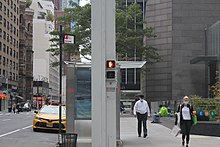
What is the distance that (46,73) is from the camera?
134750 mm

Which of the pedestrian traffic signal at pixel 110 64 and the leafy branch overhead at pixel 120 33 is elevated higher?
the leafy branch overhead at pixel 120 33

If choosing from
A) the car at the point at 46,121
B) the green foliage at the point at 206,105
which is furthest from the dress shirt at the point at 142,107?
the green foliage at the point at 206,105

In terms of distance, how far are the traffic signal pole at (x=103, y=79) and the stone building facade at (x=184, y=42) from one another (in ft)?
113

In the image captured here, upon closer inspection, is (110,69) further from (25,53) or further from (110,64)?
(25,53)

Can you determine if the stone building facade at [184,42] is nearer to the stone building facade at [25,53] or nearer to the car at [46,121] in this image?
the car at [46,121]

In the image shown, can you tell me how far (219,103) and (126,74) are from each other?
137ft

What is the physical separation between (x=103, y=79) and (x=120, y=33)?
35.0m

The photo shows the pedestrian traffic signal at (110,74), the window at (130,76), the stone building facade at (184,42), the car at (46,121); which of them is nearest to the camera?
the pedestrian traffic signal at (110,74)

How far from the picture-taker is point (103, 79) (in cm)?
1042

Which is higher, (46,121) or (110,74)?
(110,74)

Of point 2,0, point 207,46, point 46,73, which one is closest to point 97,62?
point 207,46

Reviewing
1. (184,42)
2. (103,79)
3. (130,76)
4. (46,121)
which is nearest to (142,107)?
(46,121)

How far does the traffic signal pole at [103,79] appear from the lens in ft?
34.0

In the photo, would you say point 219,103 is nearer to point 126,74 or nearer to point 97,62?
point 97,62
